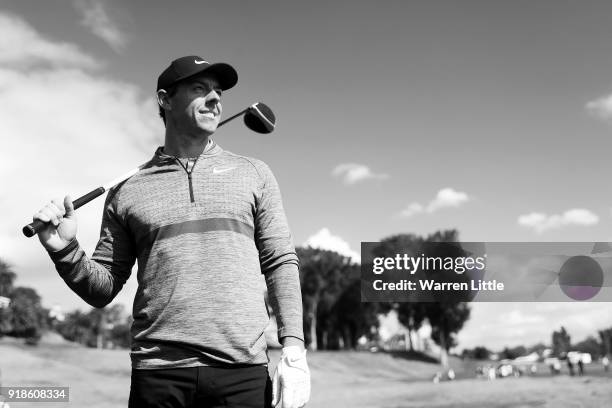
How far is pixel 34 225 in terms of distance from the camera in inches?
129

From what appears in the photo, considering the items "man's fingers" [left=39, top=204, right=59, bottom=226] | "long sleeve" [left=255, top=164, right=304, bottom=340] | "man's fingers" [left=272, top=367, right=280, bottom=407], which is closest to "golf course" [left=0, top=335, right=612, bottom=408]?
"long sleeve" [left=255, top=164, right=304, bottom=340]

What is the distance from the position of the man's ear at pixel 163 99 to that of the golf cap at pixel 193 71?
3 centimetres

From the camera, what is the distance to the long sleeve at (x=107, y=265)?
358cm

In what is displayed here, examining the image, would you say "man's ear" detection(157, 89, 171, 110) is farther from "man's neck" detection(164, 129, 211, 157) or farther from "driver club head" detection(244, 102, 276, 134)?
"driver club head" detection(244, 102, 276, 134)

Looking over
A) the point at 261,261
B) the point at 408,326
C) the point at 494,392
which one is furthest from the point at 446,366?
Answer: the point at 261,261

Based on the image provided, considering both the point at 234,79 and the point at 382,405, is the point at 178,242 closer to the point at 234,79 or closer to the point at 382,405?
the point at 234,79

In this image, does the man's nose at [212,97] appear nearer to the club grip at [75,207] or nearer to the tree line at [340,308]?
the club grip at [75,207]

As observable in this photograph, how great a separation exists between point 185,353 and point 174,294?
1.01 feet

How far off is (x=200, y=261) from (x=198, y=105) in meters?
1.01

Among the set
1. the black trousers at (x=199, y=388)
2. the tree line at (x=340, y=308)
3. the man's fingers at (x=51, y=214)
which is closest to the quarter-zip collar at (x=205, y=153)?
the man's fingers at (x=51, y=214)

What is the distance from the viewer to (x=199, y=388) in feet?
10.2

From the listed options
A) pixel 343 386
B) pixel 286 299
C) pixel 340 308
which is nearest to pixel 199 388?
pixel 286 299

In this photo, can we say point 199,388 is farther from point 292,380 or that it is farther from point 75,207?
point 75,207

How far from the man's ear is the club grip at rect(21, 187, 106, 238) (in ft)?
2.11
